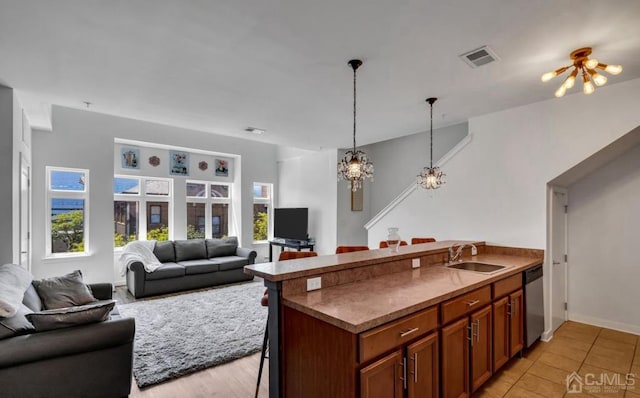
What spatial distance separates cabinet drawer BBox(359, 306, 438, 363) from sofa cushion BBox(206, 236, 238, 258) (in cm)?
546

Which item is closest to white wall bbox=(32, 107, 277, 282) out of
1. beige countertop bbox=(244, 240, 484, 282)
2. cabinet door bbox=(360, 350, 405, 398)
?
beige countertop bbox=(244, 240, 484, 282)

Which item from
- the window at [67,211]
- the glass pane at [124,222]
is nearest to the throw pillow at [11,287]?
the window at [67,211]

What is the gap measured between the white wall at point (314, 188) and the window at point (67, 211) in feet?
13.9

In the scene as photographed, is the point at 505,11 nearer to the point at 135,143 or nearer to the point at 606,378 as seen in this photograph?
the point at 606,378

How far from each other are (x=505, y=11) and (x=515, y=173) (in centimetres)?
240

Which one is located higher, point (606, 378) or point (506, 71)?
point (506, 71)

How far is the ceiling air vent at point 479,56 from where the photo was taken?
2537 mm

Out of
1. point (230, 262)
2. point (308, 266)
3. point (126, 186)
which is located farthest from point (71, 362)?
point (126, 186)

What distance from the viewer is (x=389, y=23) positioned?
2.17m

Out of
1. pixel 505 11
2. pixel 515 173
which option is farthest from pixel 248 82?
pixel 515 173

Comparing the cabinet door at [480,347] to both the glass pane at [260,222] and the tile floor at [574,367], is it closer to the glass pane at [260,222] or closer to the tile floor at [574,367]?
the tile floor at [574,367]

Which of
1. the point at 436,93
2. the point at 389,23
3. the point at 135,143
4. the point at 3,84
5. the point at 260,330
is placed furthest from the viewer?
the point at 135,143

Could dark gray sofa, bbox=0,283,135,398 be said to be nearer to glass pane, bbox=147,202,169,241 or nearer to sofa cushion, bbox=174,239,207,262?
sofa cushion, bbox=174,239,207,262

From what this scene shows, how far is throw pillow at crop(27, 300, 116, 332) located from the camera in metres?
2.19
